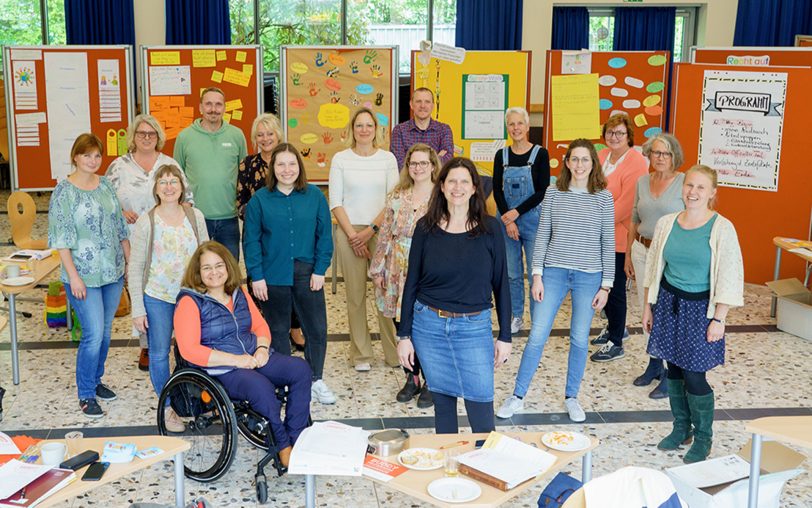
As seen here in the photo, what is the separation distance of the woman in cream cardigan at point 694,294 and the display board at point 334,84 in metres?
4.58

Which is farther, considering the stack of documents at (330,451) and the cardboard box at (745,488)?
the cardboard box at (745,488)

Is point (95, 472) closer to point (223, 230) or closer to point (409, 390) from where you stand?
point (409, 390)

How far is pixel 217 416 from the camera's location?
153 inches

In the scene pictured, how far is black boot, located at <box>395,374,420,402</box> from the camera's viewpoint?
497 cm

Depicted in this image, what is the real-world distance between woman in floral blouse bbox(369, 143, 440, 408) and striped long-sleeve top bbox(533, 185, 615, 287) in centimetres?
66

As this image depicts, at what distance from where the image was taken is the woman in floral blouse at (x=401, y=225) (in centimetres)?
457

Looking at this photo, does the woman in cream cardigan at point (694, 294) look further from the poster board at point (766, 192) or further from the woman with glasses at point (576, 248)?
the poster board at point (766, 192)

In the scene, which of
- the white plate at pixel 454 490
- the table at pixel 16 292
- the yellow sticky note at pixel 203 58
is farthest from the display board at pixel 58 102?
the white plate at pixel 454 490

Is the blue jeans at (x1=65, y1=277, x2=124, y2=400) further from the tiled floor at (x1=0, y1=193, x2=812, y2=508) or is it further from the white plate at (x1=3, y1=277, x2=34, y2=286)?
the white plate at (x1=3, y1=277, x2=34, y2=286)

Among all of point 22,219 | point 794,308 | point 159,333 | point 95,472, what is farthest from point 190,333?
point 794,308

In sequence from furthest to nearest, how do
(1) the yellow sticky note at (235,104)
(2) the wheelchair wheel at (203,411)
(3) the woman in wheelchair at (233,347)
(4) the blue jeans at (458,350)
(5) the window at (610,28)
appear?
(5) the window at (610,28) < (1) the yellow sticky note at (235,104) < (3) the woman in wheelchair at (233,347) < (2) the wheelchair wheel at (203,411) < (4) the blue jeans at (458,350)

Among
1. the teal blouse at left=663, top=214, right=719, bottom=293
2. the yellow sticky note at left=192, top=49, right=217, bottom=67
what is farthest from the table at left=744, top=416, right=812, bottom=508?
the yellow sticky note at left=192, top=49, right=217, bottom=67

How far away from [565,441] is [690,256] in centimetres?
132

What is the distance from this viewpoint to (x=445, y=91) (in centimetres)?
737
